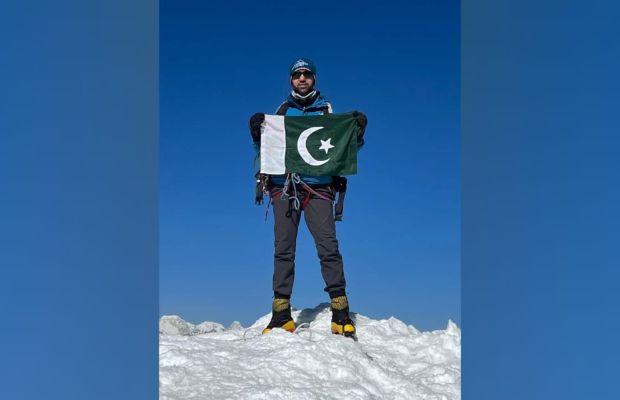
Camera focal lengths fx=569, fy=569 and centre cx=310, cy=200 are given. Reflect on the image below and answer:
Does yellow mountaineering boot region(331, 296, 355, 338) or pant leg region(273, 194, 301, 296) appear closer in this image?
yellow mountaineering boot region(331, 296, 355, 338)

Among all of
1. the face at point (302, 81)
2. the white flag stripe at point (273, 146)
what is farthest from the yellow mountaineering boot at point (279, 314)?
the face at point (302, 81)

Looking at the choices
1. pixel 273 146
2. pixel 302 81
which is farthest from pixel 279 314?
pixel 302 81

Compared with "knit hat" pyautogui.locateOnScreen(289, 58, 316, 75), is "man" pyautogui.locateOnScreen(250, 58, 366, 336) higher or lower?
lower

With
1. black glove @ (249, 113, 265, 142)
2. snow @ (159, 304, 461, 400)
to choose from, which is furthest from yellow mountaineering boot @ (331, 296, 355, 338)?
black glove @ (249, 113, 265, 142)

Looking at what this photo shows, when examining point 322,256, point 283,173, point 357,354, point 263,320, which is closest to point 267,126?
point 283,173

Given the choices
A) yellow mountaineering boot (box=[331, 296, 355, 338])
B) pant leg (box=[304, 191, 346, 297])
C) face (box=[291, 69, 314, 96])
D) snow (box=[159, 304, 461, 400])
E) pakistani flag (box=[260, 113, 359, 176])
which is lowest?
snow (box=[159, 304, 461, 400])

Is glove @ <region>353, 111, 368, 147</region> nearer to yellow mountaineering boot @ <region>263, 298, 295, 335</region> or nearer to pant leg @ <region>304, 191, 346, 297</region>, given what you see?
pant leg @ <region>304, 191, 346, 297</region>

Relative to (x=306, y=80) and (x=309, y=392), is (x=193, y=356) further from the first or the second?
(x=306, y=80)

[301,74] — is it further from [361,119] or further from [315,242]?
[315,242]
